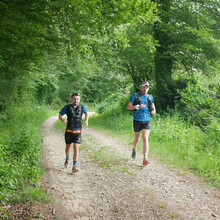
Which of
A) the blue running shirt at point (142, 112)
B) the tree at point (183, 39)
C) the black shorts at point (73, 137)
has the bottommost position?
the black shorts at point (73, 137)

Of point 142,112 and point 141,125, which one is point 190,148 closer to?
point 141,125

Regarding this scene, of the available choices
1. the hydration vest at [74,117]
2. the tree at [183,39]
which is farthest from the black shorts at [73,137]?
the tree at [183,39]

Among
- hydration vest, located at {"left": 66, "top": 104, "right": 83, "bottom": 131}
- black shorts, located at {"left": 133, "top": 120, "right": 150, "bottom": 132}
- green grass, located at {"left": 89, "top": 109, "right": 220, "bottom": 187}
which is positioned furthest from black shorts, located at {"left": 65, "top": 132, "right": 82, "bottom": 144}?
green grass, located at {"left": 89, "top": 109, "right": 220, "bottom": 187}

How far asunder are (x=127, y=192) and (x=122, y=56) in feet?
38.5

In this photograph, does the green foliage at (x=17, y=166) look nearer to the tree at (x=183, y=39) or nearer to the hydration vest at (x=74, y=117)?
the hydration vest at (x=74, y=117)

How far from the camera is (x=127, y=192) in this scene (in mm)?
4648

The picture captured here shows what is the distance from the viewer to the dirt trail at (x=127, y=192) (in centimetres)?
383

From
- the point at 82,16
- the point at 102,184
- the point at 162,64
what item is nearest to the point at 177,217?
the point at 102,184

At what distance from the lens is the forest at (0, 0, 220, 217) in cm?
605

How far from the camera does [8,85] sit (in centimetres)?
1355

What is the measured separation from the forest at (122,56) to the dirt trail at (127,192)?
2.22 ft

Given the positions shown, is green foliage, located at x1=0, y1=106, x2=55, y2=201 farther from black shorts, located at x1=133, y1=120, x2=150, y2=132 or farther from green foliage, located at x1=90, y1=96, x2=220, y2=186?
green foliage, located at x1=90, y1=96, x2=220, y2=186

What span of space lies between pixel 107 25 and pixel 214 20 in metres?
9.21

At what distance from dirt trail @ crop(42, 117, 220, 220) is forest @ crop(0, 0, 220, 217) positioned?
2.22 ft
